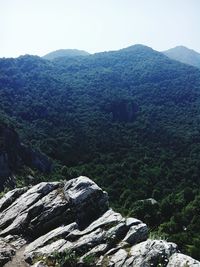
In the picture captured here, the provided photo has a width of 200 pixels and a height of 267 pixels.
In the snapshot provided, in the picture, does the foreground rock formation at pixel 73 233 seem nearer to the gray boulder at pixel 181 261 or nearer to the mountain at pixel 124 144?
the gray boulder at pixel 181 261

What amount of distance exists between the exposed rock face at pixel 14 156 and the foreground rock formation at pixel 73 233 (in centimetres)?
5400

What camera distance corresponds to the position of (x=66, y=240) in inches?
1009

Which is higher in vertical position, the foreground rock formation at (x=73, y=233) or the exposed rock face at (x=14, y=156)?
the foreground rock formation at (x=73, y=233)

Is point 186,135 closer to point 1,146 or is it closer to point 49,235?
point 1,146

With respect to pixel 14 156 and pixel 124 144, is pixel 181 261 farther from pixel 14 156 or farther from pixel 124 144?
pixel 124 144

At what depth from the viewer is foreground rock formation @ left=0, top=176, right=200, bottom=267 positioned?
73.7 feet

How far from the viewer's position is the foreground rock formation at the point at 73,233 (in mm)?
22453

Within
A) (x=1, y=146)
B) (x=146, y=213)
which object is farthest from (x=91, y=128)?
(x=146, y=213)

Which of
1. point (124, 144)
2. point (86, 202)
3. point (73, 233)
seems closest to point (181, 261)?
point (73, 233)

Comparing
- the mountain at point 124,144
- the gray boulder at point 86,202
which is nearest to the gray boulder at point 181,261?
the gray boulder at point 86,202

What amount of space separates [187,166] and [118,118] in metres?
66.3

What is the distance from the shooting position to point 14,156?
307ft

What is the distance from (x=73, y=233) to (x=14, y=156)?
69.6 m

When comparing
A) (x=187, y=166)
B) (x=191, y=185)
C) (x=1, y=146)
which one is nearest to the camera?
(x=1, y=146)
